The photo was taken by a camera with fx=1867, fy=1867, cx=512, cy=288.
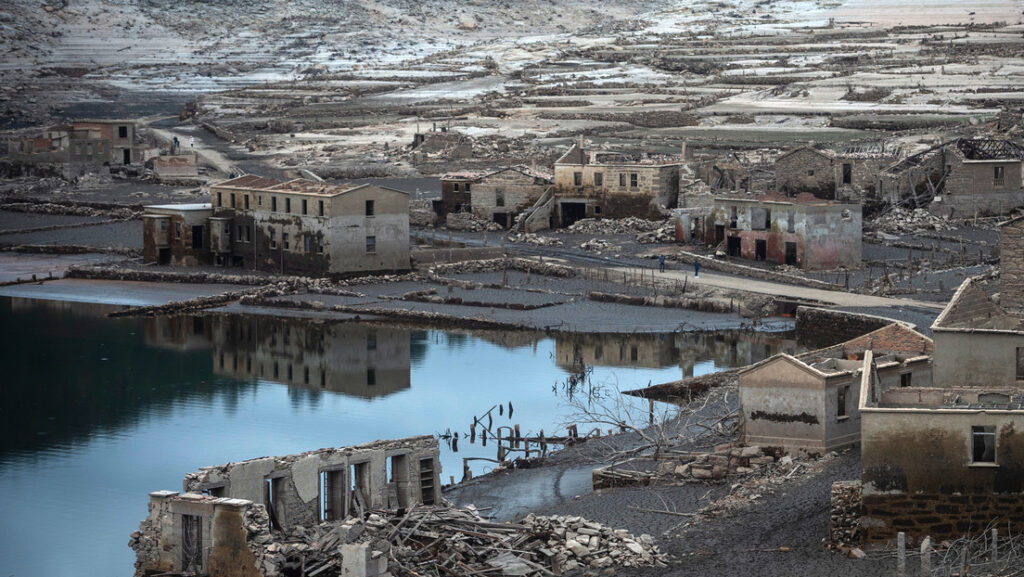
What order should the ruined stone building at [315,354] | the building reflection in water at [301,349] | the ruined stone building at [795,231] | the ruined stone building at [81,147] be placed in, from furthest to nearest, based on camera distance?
1. the ruined stone building at [81,147]
2. the ruined stone building at [795,231]
3. the building reflection in water at [301,349]
4. the ruined stone building at [315,354]

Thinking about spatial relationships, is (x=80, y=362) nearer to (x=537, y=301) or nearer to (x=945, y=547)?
(x=537, y=301)

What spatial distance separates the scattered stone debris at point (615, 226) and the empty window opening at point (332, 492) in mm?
40566

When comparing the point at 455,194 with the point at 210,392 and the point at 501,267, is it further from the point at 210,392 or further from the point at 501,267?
the point at 210,392

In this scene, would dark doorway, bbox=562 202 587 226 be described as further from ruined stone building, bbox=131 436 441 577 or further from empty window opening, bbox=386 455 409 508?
empty window opening, bbox=386 455 409 508

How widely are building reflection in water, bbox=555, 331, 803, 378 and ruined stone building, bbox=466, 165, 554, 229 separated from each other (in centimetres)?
2120

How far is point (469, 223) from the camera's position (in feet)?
225

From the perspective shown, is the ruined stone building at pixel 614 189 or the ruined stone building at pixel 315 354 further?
the ruined stone building at pixel 614 189

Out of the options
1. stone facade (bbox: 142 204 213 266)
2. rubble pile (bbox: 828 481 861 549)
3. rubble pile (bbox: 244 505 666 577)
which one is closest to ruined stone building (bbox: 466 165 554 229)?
stone facade (bbox: 142 204 213 266)

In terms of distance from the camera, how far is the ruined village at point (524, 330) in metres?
23.3

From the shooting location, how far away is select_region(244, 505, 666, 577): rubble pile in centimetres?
2233

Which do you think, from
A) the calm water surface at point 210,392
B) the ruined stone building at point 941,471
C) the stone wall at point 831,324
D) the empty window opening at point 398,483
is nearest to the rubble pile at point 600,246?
the calm water surface at point 210,392

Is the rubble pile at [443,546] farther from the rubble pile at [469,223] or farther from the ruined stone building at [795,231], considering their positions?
the rubble pile at [469,223]

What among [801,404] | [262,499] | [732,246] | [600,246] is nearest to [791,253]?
[732,246]

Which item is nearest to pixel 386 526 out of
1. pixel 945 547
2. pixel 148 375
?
pixel 945 547
